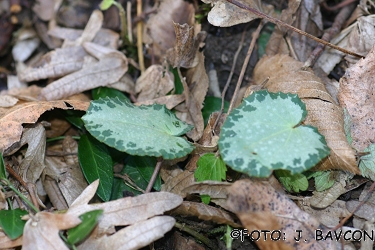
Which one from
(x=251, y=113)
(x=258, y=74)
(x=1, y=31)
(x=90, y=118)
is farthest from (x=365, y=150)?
(x=1, y=31)

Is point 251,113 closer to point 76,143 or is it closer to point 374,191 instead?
point 374,191

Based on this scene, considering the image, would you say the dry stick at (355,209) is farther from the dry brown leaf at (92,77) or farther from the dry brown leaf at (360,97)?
the dry brown leaf at (92,77)

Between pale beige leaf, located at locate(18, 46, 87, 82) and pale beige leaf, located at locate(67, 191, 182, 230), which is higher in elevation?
pale beige leaf, located at locate(18, 46, 87, 82)

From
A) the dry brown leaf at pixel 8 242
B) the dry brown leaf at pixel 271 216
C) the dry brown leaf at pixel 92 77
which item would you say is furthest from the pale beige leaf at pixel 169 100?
the dry brown leaf at pixel 8 242

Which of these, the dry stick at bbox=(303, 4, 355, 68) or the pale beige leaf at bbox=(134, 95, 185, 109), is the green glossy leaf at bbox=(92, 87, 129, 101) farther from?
the dry stick at bbox=(303, 4, 355, 68)

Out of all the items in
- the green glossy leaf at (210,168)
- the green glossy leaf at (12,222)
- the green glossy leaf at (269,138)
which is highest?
the green glossy leaf at (269,138)

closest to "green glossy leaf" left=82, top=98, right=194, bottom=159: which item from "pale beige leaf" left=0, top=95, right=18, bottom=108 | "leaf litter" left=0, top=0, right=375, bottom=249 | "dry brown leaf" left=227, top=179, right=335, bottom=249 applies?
"leaf litter" left=0, top=0, right=375, bottom=249

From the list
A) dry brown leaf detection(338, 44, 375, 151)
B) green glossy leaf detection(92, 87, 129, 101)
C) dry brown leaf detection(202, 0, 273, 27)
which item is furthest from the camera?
green glossy leaf detection(92, 87, 129, 101)
